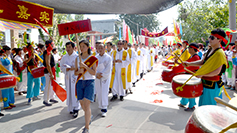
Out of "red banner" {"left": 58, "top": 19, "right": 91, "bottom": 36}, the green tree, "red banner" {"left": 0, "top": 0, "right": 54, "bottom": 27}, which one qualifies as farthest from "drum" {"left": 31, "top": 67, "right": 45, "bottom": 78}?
the green tree

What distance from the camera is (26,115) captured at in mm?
4879

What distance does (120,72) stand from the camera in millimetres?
6223

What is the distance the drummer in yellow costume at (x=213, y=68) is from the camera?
9.74 ft

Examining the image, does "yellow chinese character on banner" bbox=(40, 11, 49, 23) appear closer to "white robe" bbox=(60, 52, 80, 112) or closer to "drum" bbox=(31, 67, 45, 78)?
"white robe" bbox=(60, 52, 80, 112)

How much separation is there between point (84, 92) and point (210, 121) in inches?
95.3

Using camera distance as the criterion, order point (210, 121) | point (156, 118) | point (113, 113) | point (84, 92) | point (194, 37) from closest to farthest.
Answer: point (210, 121) < point (84, 92) < point (156, 118) < point (113, 113) < point (194, 37)

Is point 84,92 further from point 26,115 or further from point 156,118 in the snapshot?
point 26,115

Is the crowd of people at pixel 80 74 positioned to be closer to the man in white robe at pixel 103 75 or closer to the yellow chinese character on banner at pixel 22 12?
the man in white robe at pixel 103 75

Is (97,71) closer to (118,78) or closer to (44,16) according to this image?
(118,78)

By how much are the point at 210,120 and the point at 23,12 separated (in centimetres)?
448

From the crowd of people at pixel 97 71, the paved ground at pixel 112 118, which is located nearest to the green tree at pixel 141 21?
the crowd of people at pixel 97 71

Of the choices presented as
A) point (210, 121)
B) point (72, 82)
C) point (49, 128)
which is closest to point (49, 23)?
point (72, 82)

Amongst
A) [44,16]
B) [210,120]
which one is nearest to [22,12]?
[44,16]

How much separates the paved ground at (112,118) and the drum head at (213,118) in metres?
1.90
